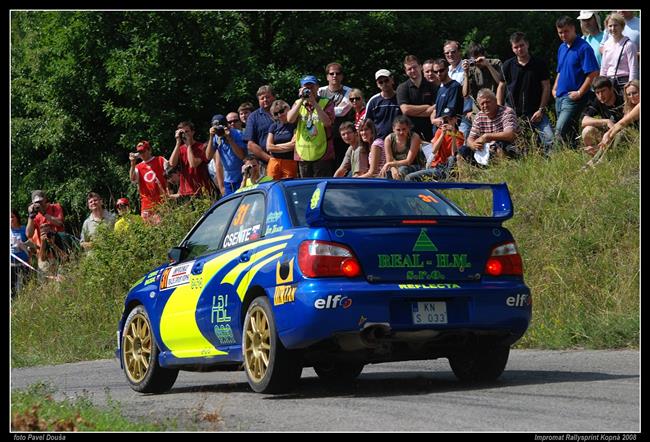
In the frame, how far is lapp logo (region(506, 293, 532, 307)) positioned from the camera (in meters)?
9.77

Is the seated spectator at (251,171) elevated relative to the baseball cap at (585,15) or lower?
lower

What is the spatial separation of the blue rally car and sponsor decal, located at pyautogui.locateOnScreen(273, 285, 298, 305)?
0.04 feet

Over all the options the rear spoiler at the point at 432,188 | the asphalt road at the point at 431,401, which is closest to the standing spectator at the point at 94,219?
the asphalt road at the point at 431,401

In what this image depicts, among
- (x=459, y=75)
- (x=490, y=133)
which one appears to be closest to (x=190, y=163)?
(x=459, y=75)

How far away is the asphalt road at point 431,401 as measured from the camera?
8.09m

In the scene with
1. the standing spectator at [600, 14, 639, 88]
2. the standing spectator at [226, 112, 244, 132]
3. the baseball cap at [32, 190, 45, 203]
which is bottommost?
the baseball cap at [32, 190, 45, 203]

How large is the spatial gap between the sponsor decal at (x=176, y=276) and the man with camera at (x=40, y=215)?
39.0 feet


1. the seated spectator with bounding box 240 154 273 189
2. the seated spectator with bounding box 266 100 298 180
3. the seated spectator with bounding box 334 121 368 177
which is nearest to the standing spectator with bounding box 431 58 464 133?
the seated spectator with bounding box 334 121 368 177

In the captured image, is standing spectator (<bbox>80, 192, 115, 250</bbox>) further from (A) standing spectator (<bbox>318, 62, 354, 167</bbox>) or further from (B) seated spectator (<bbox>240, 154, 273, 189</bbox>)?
(A) standing spectator (<bbox>318, 62, 354, 167</bbox>)

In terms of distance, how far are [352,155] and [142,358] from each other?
22.3 feet

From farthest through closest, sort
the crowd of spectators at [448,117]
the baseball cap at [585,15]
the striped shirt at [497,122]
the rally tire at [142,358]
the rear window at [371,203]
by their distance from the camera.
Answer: the baseball cap at [585,15], the striped shirt at [497,122], the crowd of spectators at [448,117], the rally tire at [142,358], the rear window at [371,203]

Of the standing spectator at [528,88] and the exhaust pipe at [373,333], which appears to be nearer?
the exhaust pipe at [373,333]

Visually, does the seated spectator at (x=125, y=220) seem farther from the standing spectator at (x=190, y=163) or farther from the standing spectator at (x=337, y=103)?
the standing spectator at (x=337, y=103)

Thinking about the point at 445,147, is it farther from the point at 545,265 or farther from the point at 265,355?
the point at 265,355
